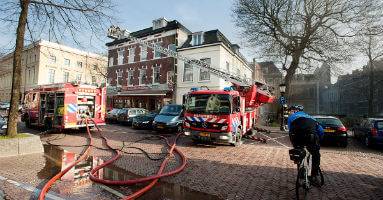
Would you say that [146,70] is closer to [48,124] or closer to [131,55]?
[131,55]

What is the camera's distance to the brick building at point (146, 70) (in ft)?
73.5

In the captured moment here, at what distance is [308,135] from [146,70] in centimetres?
2257

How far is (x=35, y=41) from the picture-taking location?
7125mm

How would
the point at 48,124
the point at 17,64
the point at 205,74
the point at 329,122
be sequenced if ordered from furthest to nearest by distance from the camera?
the point at 205,74, the point at 48,124, the point at 329,122, the point at 17,64

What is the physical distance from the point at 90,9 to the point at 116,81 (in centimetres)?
2183

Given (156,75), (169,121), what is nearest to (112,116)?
(169,121)

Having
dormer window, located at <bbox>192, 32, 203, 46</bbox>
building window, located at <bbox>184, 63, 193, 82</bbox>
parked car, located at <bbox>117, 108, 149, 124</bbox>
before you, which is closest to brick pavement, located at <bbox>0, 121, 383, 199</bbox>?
parked car, located at <bbox>117, 108, 149, 124</bbox>

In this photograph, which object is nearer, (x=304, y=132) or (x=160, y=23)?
(x=304, y=132)

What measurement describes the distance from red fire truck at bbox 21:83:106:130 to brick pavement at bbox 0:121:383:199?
3183 millimetres

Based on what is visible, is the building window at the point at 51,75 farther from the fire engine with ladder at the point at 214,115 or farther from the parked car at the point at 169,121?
the fire engine with ladder at the point at 214,115

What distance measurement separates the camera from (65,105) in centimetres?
949

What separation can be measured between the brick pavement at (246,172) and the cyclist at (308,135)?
0.60 metres

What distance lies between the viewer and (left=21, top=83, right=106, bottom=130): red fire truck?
31.8 ft

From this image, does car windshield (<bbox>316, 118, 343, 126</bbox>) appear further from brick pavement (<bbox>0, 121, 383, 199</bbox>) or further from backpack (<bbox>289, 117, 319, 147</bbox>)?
A: backpack (<bbox>289, 117, 319, 147</bbox>)
